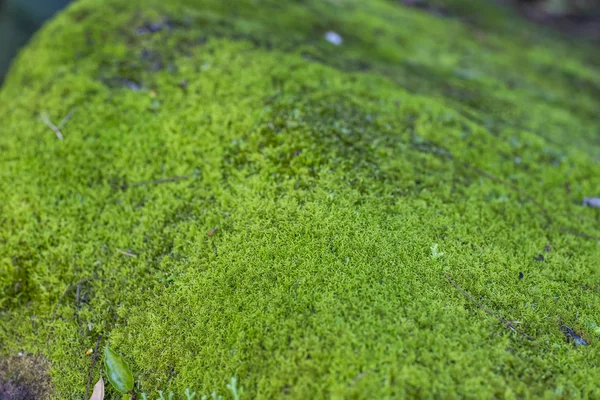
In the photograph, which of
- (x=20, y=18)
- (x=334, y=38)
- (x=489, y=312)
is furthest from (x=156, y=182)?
(x=20, y=18)

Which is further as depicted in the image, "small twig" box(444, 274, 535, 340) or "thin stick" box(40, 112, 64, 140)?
"thin stick" box(40, 112, 64, 140)

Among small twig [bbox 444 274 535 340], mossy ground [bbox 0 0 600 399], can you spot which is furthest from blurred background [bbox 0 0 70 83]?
small twig [bbox 444 274 535 340]

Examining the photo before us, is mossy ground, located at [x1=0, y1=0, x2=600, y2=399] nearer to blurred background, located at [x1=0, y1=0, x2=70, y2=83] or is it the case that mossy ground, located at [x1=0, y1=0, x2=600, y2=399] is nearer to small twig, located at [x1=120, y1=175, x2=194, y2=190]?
small twig, located at [x1=120, y1=175, x2=194, y2=190]

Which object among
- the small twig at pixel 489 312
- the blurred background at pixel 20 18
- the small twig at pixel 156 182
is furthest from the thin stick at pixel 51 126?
the blurred background at pixel 20 18

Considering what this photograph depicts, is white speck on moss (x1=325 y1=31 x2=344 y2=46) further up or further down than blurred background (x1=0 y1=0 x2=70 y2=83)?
further up

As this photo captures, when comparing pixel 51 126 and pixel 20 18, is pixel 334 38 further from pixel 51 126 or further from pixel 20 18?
pixel 20 18

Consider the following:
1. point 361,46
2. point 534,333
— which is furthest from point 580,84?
point 534,333

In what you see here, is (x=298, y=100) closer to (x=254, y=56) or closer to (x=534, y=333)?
(x=254, y=56)
